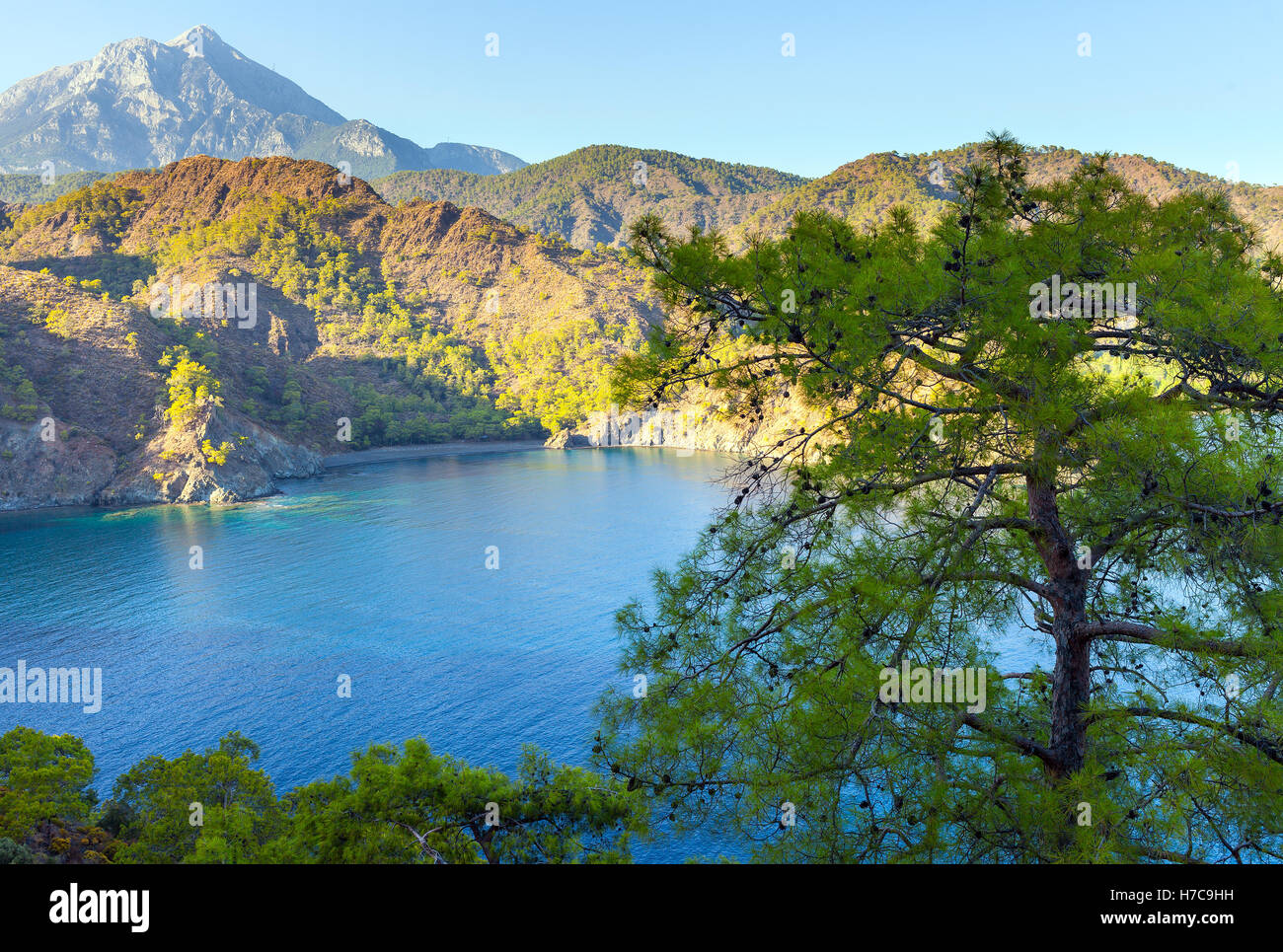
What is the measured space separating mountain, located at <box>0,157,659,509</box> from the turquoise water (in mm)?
8861

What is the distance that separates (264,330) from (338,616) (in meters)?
81.8

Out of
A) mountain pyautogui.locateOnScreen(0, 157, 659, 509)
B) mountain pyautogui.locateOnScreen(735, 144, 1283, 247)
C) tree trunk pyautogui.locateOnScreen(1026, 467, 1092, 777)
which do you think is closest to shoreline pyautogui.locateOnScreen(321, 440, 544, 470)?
mountain pyautogui.locateOnScreen(0, 157, 659, 509)

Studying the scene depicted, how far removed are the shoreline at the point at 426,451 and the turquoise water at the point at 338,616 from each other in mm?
20685

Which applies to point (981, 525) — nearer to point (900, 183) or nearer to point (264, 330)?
point (264, 330)

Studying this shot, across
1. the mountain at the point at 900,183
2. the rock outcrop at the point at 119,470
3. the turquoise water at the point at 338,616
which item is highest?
the mountain at the point at 900,183

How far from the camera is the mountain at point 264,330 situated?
6047 centimetres

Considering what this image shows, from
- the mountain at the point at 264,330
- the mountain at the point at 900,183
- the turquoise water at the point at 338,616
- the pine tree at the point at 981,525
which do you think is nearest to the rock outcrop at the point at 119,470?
the mountain at the point at 264,330

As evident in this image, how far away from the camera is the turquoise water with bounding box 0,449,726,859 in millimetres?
22219

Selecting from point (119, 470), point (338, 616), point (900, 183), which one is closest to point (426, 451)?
point (119, 470)

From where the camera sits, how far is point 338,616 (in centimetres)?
3244

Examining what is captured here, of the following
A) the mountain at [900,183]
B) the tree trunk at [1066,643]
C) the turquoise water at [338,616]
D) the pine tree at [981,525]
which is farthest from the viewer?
the mountain at [900,183]

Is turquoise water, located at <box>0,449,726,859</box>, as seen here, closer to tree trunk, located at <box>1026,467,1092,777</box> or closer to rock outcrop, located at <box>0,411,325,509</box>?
rock outcrop, located at <box>0,411,325,509</box>

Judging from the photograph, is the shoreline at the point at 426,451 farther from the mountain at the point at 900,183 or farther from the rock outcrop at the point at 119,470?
the mountain at the point at 900,183
